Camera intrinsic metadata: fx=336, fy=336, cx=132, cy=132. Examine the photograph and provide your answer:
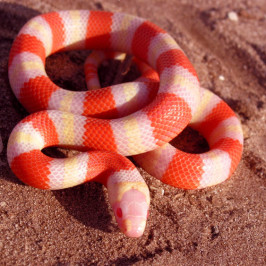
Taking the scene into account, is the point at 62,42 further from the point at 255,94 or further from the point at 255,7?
the point at 255,7

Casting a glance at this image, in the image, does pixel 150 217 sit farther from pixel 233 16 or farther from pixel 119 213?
pixel 233 16

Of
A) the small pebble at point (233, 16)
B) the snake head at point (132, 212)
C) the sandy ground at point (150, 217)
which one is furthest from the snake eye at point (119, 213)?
the small pebble at point (233, 16)

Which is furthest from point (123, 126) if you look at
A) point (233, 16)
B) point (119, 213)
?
point (233, 16)

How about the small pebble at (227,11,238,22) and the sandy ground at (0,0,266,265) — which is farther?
the small pebble at (227,11,238,22)

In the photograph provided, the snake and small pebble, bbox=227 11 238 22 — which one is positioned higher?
small pebble, bbox=227 11 238 22

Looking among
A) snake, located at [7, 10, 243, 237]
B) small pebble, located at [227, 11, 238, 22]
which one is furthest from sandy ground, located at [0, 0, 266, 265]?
small pebble, located at [227, 11, 238, 22]

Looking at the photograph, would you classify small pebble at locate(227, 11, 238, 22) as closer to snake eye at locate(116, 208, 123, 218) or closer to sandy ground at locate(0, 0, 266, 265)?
sandy ground at locate(0, 0, 266, 265)

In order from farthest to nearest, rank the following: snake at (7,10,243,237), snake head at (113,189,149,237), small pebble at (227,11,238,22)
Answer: small pebble at (227,11,238,22)
snake at (7,10,243,237)
snake head at (113,189,149,237)

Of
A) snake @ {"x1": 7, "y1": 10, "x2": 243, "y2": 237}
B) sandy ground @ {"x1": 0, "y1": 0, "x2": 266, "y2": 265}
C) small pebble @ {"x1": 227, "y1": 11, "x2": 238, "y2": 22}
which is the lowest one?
sandy ground @ {"x1": 0, "y1": 0, "x2": 266, "y2": 265}

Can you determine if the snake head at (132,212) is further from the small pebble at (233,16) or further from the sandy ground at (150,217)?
the small pebble at (233,16)
